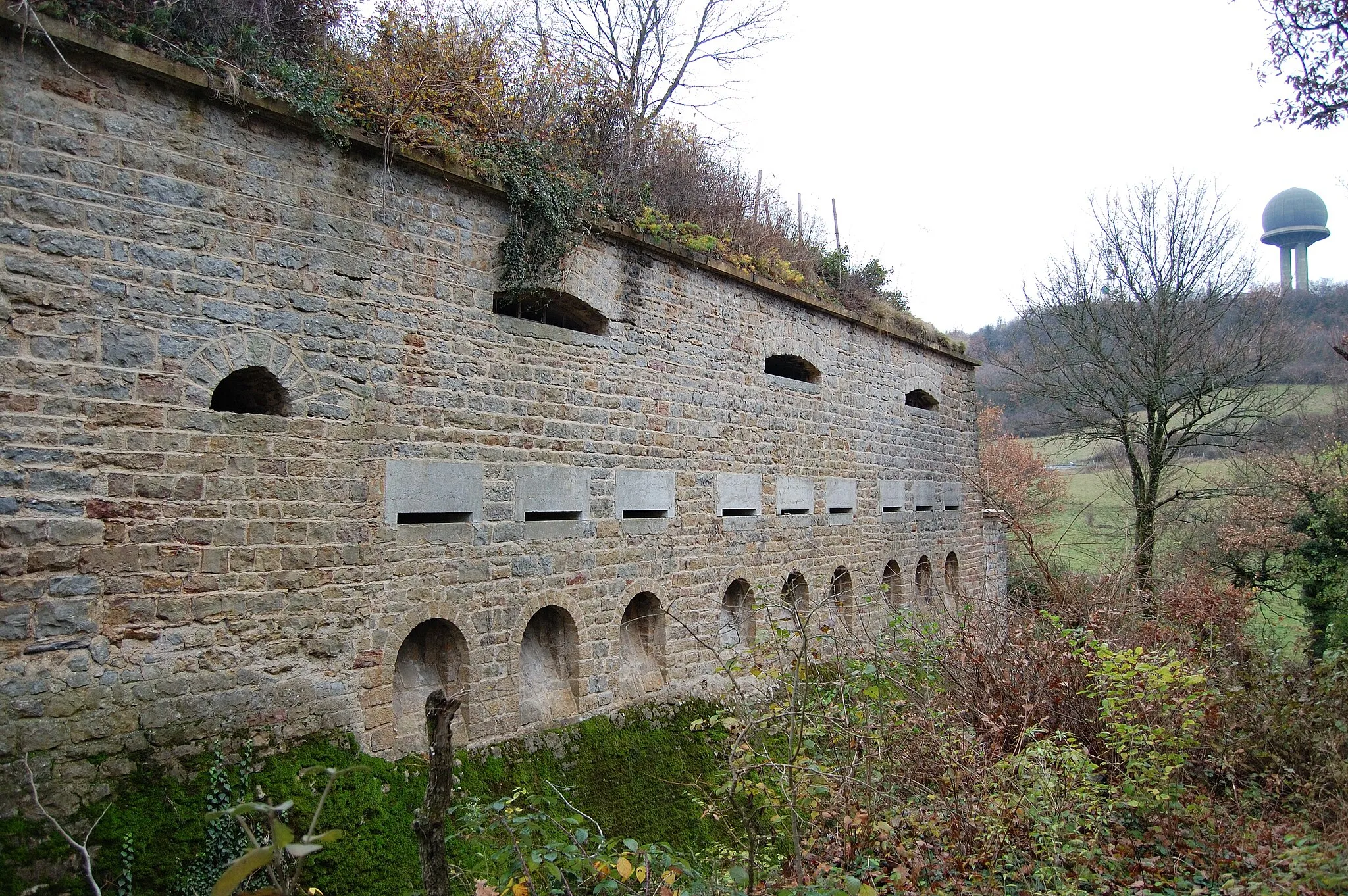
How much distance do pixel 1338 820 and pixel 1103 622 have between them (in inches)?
95.6

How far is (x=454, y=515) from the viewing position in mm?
6129

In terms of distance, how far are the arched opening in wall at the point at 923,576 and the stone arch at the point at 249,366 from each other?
9543 millimetres

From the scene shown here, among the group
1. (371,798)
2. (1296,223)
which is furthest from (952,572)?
(1296,223)

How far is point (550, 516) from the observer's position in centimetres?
684

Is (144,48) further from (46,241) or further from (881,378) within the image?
(881,378)

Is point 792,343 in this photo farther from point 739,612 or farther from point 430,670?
point 430,670

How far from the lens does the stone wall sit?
435 cm

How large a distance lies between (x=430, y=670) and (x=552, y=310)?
3280 millimetres

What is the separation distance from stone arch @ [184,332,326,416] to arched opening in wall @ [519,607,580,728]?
2.61m

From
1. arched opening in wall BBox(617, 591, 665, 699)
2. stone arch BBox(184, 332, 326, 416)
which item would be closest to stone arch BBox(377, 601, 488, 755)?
stone arch BBox(184, 332, 326, 416)

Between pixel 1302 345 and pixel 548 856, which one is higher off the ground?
pixel 1302 345

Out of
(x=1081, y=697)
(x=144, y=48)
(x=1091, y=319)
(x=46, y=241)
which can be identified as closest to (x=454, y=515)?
(x=46, y=241)

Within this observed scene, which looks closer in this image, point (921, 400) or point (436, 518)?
point (436, 518)

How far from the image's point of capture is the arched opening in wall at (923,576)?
1238 centimetres
